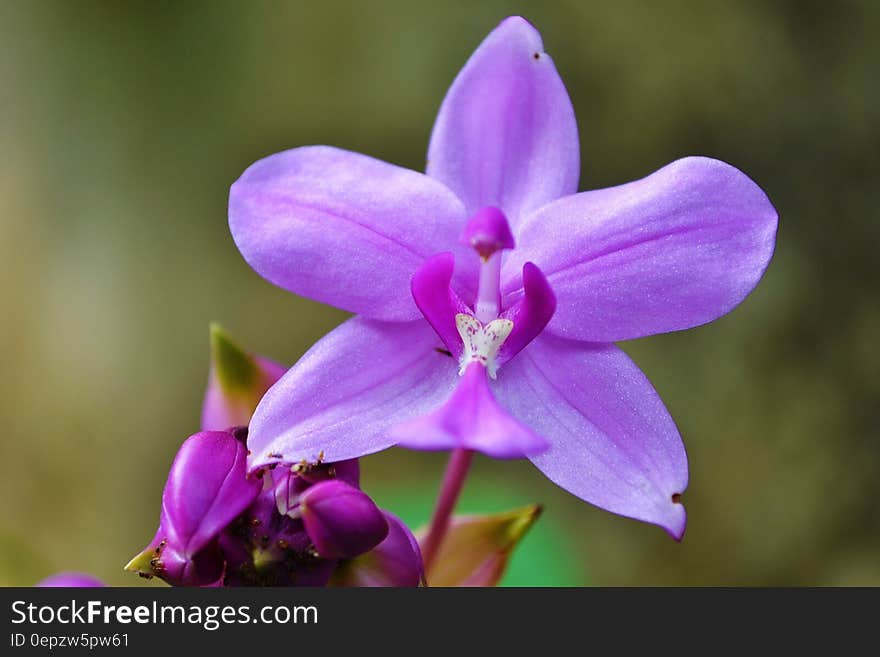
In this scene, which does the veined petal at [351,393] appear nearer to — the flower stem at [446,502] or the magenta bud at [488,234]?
the magenta bud at [488,234]

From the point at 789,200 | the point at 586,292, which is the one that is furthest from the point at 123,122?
the point at 586,292

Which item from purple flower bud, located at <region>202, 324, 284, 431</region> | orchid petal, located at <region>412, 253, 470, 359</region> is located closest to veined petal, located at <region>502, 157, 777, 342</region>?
orchid petal, located at <region>412, 253, 470, 359</region>

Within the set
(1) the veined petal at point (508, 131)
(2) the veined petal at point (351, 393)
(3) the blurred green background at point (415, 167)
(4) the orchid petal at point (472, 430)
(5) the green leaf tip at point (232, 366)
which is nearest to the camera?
(4) the orchid petal at point (472, 430)

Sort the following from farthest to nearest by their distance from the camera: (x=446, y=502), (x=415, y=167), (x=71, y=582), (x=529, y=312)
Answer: (x=415, y=167), (x=446, y=502), (x=71, y=582), (x=529, y=312)

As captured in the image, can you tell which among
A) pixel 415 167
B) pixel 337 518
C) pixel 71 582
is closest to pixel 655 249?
pixel 337 518

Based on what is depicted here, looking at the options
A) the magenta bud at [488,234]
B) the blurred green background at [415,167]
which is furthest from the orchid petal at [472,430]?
the blurred green background at [415,167]

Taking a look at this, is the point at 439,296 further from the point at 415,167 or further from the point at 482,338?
the point at 415,167

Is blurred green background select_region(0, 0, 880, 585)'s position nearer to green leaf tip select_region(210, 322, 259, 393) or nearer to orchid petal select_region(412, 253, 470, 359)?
green leaf tip select_region(210, 322, 259, 393)
